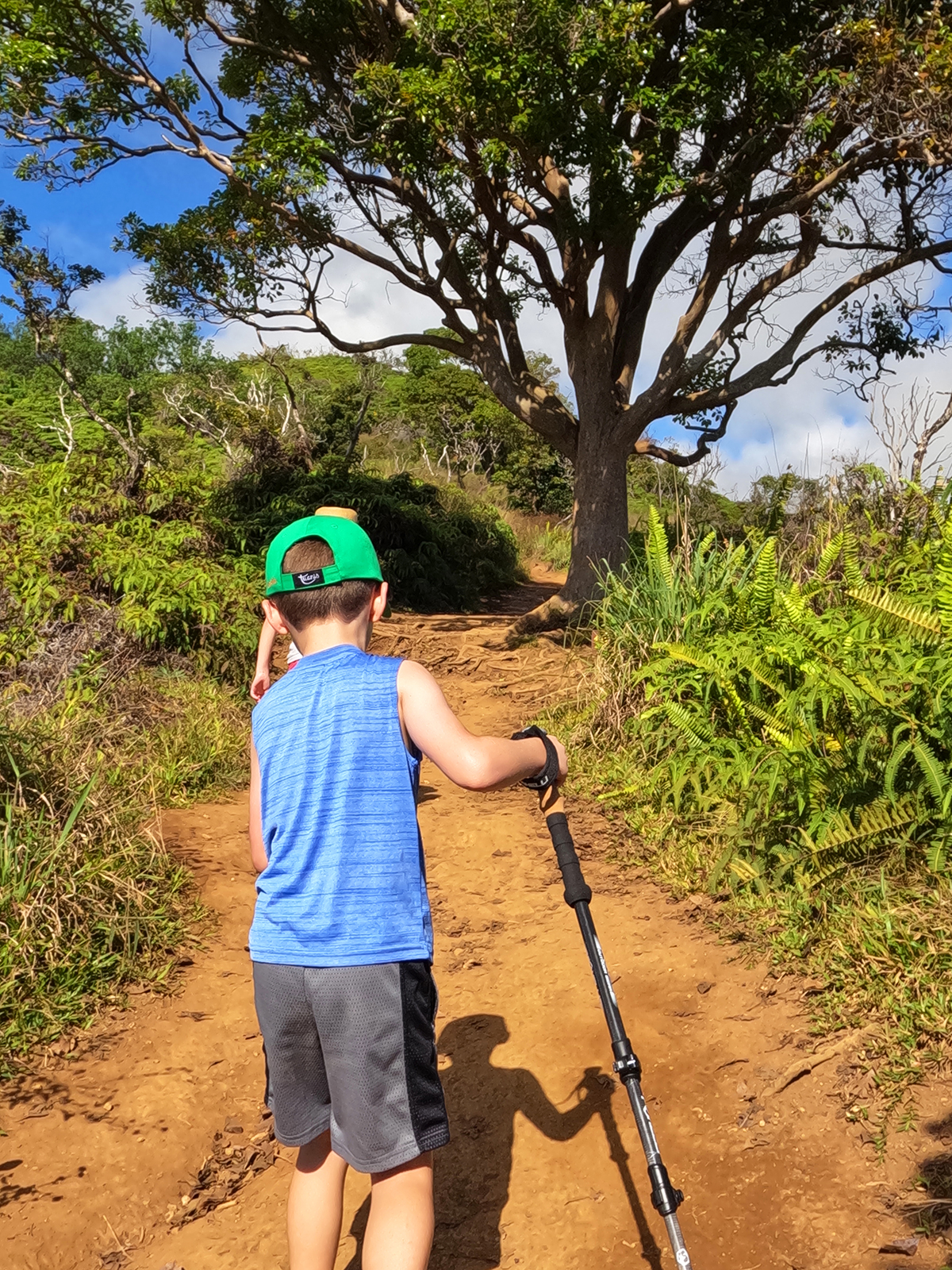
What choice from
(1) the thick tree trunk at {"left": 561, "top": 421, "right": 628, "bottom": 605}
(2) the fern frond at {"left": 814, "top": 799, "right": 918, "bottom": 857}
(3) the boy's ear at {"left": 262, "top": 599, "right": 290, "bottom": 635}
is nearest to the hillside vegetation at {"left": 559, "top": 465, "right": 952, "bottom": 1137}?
(2) the fern frond at {"left": 814, "top": 799, "right": 918, "bottom": 857}

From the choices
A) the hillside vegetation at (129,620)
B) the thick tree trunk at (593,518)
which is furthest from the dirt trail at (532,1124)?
the thick tree trunk at (593,518)

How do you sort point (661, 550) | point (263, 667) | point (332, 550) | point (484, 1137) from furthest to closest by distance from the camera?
point (661, 550) < point (263, 667) < point (484, 1137) < point (332, 550)

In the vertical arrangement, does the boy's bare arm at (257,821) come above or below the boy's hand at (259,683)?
below

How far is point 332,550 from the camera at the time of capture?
2.06 metres

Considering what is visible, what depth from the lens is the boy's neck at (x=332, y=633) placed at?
2.14m

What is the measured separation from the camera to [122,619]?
7637mm

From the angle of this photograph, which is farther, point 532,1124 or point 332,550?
point 532,1124

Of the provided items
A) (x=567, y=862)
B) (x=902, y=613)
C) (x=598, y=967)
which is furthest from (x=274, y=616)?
(x=902, y=613)

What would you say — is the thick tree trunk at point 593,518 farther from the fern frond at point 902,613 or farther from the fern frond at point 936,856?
the fern frond at point 936,856

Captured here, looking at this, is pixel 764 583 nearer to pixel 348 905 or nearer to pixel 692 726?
pixel 692 726

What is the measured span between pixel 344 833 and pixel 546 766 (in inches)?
17.9

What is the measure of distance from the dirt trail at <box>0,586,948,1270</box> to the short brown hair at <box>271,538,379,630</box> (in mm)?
1814

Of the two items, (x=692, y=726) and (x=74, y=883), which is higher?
(x=692, y=726)

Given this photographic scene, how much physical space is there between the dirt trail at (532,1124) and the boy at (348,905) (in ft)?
2.98
